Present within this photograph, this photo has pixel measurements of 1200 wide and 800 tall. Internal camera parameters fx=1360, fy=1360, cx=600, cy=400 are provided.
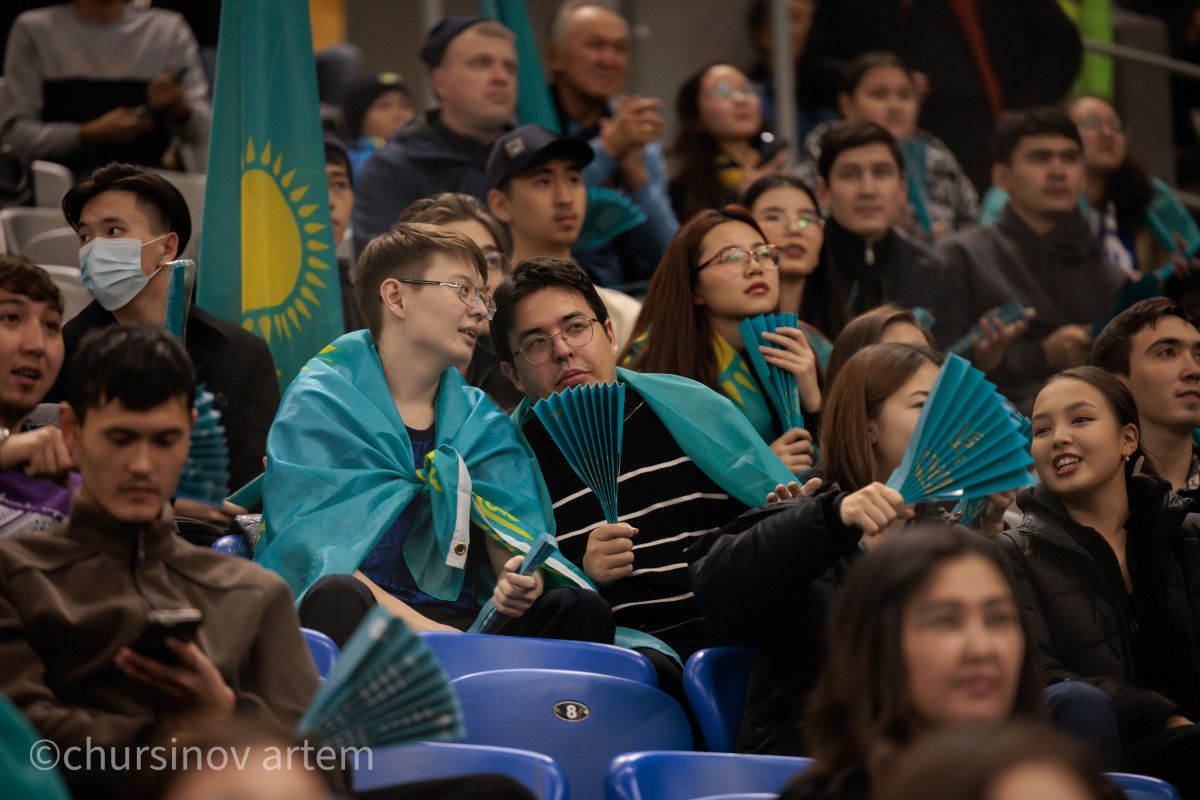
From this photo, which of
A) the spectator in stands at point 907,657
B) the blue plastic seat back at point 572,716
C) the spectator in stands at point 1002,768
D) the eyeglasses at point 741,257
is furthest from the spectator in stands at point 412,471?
the spectator in stands at point 1002,768

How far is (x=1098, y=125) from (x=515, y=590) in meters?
4.67

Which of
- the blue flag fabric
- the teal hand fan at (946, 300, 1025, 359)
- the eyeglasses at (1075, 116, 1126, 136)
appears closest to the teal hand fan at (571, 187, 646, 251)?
the teal hand fan at (946, 300, 1025, 359)

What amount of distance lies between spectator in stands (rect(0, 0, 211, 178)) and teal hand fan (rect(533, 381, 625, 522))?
2787 mm

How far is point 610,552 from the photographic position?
9.58 ft

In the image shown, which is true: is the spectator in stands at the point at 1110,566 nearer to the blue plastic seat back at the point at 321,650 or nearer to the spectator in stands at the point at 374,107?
the blue plastic seat back at the point at 321,650

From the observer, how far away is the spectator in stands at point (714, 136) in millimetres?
5531

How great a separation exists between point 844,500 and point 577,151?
7.67 feet

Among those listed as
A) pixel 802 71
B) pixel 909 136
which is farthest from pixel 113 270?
pixel 802 71

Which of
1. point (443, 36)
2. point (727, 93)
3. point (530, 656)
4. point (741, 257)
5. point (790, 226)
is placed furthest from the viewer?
point (727, 93)

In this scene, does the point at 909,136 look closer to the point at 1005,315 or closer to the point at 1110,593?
the point at 1005,315

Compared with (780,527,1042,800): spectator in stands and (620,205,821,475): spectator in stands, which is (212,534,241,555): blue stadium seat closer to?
(620,205,821,475): spectator in stands

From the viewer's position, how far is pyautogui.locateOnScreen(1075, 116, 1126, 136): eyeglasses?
248 inches

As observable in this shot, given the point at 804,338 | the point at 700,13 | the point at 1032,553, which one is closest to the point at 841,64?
the point at 700,13

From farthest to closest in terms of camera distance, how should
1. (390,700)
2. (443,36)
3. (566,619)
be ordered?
(443,36) < (566,619) < (390,700)
